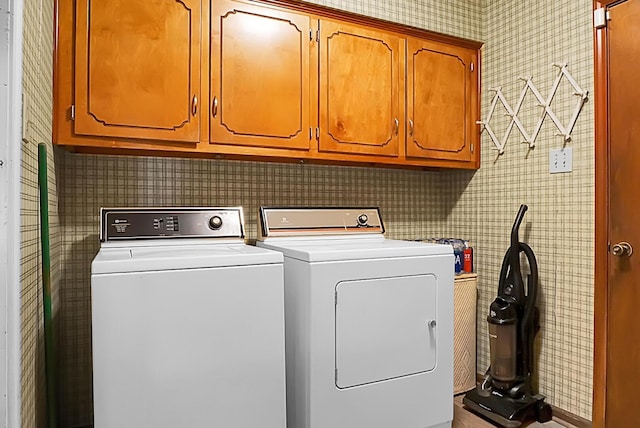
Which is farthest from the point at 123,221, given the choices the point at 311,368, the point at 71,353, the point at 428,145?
the point at 428,145

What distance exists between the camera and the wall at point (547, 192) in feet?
7.28

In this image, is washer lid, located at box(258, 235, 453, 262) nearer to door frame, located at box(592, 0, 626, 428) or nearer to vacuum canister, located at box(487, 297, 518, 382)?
vacuum canister, located at box(487, 297, 518, 382)

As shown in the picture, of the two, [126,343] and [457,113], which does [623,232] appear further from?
[126,343]

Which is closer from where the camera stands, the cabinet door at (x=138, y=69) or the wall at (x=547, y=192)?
the cabinet door at (x=138, y=69)

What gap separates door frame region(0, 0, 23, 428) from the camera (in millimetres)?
1166

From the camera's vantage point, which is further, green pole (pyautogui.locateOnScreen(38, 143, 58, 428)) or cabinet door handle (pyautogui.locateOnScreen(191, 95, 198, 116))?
cabinet door handle (pyautogui.locateOnScreen(191, 95, 198, 116))

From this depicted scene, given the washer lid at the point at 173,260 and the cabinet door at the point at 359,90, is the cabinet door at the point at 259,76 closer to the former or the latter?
the cabinet door at the point at 359,90

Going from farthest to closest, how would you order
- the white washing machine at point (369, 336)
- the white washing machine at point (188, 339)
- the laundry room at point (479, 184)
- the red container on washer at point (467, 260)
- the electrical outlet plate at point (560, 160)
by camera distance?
the red container on washer at point (467, 260), the electrical outlet plate at point (560, 160), the laundry room at point (479, 184), the white washing machine at point (369, 336), the white washing machine at point (188, 339)

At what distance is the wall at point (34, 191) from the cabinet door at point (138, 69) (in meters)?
0.13

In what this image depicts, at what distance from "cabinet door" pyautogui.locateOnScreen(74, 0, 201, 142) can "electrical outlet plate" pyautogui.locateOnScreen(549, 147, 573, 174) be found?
1.81 meters

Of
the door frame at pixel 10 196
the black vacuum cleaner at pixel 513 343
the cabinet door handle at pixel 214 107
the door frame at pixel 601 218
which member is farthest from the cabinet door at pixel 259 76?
the door frame at pixel 601 218

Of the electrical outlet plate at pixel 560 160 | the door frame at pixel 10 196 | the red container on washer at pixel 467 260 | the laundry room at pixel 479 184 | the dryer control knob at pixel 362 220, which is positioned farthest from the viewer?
the red container on washer at pixel 467 260

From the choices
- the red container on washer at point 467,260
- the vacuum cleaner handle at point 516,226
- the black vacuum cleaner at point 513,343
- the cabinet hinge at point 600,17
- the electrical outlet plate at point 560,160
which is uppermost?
the cabinet hinge at point 600,17

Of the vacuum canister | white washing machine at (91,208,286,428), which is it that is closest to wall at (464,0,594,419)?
the vacuum canister
